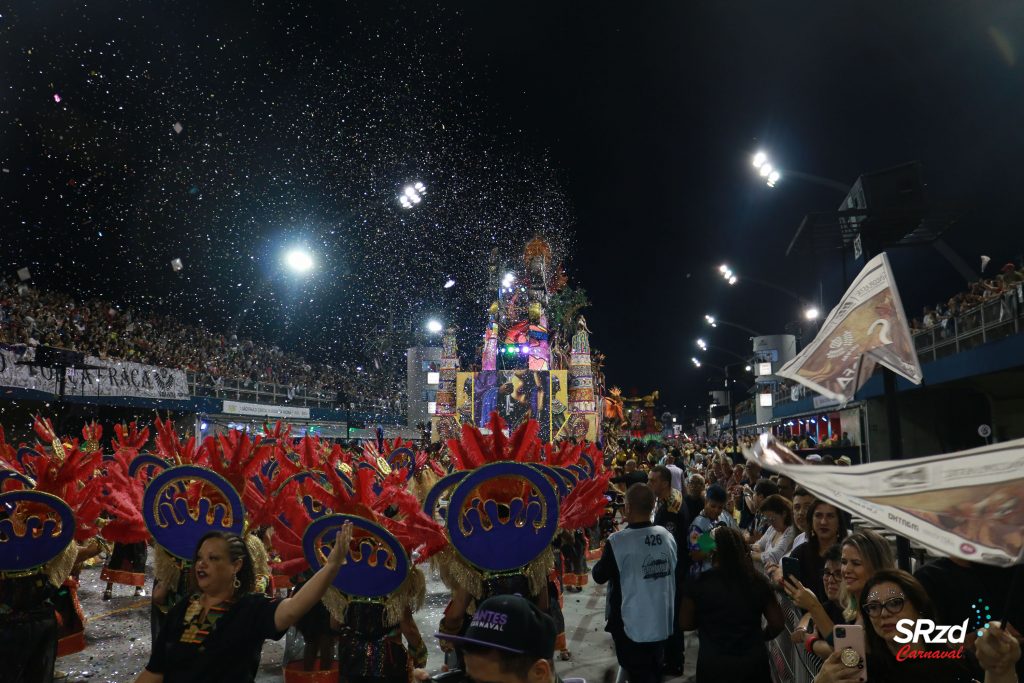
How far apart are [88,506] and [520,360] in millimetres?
38151

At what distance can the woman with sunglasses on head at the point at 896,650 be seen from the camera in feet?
7.69

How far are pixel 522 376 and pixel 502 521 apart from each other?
34644mm

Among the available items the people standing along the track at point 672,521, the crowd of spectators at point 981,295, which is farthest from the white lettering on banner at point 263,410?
the people standing along the track at point 672,521

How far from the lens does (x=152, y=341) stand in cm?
2953

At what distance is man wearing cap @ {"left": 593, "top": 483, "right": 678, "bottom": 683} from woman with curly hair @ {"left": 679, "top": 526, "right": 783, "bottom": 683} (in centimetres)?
57

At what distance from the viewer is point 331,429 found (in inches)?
1393

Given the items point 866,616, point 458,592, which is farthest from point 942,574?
point 458,592

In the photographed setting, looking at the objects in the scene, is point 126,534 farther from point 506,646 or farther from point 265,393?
point 265,393

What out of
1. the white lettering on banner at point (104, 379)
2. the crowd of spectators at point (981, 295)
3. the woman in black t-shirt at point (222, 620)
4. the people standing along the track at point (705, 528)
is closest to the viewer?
the woman in black t-shirt at point (222, 620)

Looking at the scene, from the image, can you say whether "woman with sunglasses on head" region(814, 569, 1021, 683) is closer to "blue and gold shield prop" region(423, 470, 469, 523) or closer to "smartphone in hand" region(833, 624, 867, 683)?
"smartphone in hand" region(833, 624, 867, 683)

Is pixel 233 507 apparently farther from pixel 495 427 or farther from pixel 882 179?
pixel 882 179

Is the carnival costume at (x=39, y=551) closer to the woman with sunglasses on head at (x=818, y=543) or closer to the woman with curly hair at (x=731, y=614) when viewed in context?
the woman with curly hair at (x=731, y=614)

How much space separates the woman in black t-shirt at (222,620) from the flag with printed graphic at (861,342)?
3.21m

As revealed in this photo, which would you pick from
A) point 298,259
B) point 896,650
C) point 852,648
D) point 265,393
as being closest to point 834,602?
point 896,650
